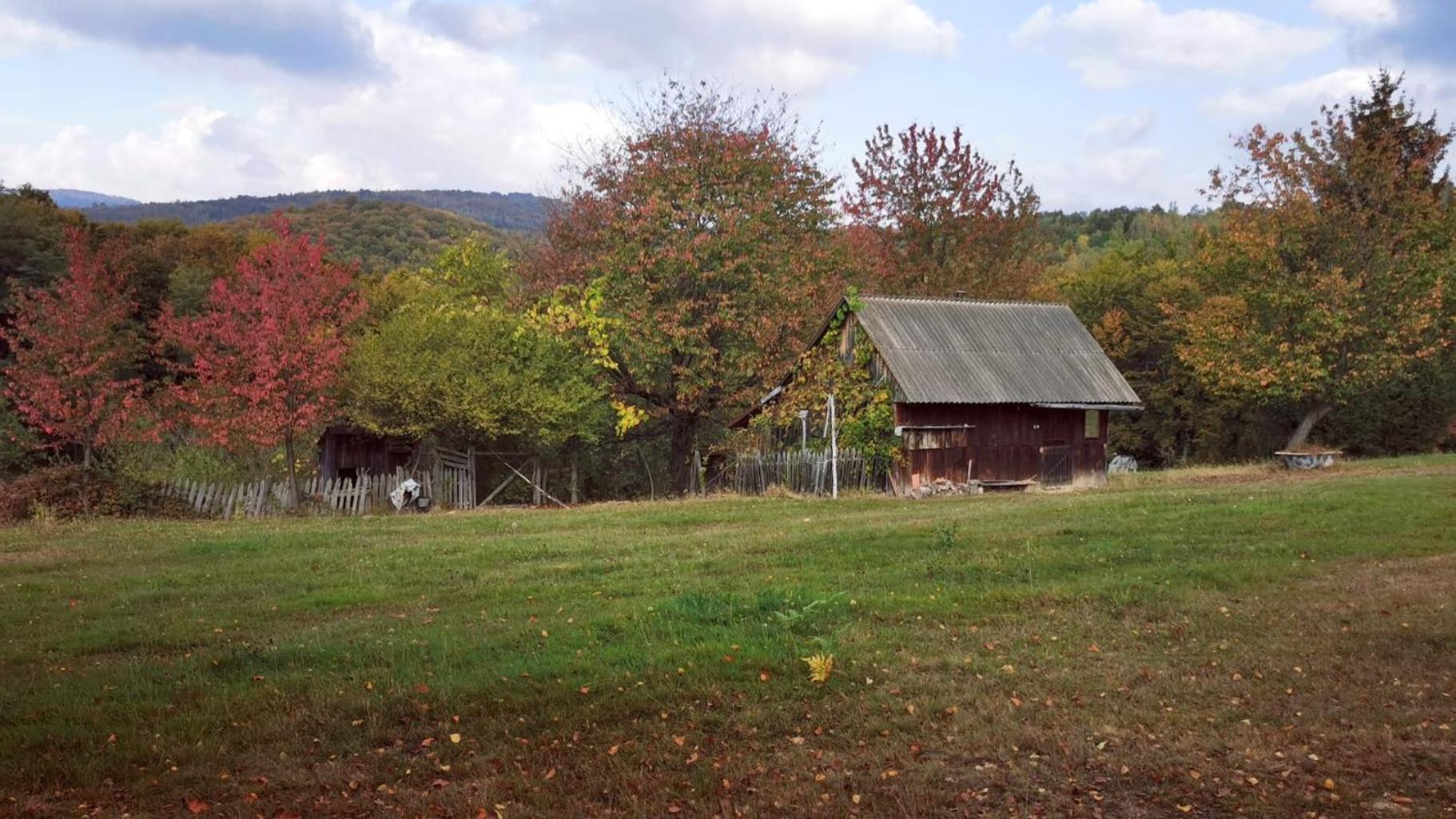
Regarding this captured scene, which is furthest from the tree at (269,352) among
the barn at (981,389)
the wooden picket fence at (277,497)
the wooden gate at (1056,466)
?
the wooden gate at (1056,466)

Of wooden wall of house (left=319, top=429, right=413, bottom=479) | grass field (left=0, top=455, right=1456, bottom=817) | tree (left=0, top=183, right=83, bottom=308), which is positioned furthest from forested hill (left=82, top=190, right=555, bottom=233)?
grass field (left=0, top=455, right=1456, bottom=817)

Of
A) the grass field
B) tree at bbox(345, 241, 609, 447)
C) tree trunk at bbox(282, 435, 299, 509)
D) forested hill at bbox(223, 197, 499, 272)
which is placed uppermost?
forested hill at bbox(223, 197, 499, 272)

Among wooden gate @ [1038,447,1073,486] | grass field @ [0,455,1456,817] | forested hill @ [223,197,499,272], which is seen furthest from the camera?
forested hill @ [223,197,499,272]

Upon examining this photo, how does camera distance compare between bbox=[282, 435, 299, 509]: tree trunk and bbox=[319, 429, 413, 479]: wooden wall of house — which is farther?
bbox=[319, 429, 413, 479]: wooden wall of house

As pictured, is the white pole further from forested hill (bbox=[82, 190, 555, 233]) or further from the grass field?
forested hill (bbox=[82, 190, 555, 233])

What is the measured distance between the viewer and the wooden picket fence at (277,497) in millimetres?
24953

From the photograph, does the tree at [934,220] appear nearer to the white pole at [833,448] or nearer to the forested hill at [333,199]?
the white pole at [833,448]

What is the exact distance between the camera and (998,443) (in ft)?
96.5

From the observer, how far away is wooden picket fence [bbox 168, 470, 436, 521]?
24953 mm

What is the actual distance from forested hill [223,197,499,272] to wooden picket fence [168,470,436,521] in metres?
37.5

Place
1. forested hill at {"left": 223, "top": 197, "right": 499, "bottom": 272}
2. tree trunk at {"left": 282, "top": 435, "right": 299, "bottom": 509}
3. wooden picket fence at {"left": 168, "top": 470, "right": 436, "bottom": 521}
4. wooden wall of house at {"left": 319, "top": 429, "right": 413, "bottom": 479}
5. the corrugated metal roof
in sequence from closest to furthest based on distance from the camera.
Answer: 1. wooden picket fence at {"left": 168, "top": 470, "right": 436, "bottom": 521}
2. tree trunk at {"left": 282, "top": 435, "right": 299, "bottom": 509}
3. the corrugated metal roof
4. wooden wall of house at {"left": 319, "top": 429, "right": 413, "bottom": 479}
5. forested hill at {"left": 223, "top": 197, "right": 499, "bottom": 272}

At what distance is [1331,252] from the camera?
35812 mm

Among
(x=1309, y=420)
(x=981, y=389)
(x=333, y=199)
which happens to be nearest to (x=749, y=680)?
(x=981, y=389)

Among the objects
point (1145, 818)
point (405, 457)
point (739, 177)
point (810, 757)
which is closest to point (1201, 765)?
point (1145, 818)
